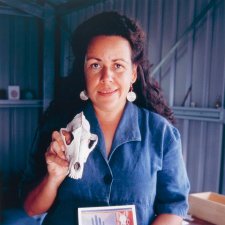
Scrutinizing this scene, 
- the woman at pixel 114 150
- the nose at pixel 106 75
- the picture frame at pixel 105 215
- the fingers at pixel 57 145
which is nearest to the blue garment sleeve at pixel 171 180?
the woman at pixel 114 150

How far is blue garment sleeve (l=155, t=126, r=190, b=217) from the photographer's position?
142 centimetres

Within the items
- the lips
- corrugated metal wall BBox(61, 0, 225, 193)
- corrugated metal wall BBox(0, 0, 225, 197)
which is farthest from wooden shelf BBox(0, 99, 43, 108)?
the lips

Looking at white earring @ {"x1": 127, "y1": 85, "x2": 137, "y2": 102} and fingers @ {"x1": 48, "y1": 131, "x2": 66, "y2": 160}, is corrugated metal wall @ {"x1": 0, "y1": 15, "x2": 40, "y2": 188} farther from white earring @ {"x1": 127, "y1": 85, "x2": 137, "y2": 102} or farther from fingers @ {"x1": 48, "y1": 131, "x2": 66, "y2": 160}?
fingers @ {"x1": 48, "y1": 131, "x2": 66, "y2": 160}

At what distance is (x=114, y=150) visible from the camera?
55.9 inches

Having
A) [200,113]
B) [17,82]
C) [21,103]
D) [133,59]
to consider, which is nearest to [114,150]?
[133,59]

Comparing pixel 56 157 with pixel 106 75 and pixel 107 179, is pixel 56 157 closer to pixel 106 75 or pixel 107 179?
pixel 107 179

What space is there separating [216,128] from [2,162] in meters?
4.79

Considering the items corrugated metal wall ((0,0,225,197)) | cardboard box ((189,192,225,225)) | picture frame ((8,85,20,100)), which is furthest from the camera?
picture frame ((8,85,20,100))

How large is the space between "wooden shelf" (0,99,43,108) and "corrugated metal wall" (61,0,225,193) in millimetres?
3172

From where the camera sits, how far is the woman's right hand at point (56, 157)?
124 centimetres

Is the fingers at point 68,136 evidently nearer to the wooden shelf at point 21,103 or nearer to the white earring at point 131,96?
the white earring at point 131,96

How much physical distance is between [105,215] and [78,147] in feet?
0.98

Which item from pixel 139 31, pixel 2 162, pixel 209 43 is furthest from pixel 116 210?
pixel 2 162

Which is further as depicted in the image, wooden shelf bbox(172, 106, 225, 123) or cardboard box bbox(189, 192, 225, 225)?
wooden shelf bbox(172, 106, 225, 123)
